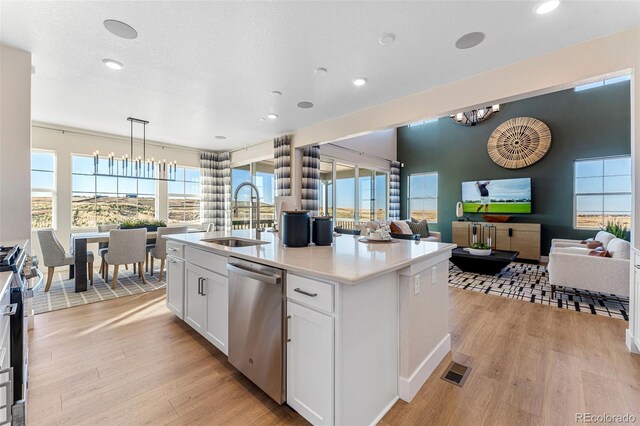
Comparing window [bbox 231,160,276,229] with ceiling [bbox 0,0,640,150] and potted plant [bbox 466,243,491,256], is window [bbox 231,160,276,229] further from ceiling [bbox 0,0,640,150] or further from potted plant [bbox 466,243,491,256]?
potted plant [bbox 466,243,491,256]

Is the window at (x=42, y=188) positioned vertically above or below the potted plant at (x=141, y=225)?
above

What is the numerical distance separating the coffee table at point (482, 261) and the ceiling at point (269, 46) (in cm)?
290

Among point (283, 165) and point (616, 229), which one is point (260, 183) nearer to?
point (283, 165)

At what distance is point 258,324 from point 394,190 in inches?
273

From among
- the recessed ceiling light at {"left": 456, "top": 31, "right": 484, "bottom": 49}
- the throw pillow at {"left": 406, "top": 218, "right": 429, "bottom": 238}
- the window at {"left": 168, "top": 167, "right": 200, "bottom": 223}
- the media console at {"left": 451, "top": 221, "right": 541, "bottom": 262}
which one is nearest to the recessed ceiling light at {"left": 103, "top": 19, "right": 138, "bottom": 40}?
the recessed ceiling light at {"left": 456, "top": 31, "right": 484, "bottom": 49}

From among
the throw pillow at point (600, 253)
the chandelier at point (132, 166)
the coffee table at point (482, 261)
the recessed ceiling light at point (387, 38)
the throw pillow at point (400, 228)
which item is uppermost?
the recessed ceiling light at point (387, 38)

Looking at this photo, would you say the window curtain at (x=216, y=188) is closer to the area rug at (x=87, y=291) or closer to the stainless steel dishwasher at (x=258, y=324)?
the area rug at (x=87, y=291)

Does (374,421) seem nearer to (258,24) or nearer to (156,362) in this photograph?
(156,362)

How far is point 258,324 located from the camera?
5.51 ft

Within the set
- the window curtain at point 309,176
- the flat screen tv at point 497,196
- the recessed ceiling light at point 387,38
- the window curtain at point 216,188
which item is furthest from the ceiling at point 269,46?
the flat screen tv at point 497,196

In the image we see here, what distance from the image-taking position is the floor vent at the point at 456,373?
1.89m

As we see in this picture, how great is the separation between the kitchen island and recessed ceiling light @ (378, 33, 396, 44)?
1.84 metres

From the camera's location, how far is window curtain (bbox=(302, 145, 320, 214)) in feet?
17.7

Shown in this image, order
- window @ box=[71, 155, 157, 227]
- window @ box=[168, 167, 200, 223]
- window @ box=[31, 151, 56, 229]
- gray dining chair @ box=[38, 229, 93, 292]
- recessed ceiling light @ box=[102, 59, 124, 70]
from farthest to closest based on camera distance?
window @ box=[168, 167, 200, 223]
window @ box=[71, 155, 157, 227]
window @ box=[31, 151, 56, 229]
gray dining chair @ box=[38, 229, 93, 292]
recessed ceiling light @ box=[102, 59, 124, 70]
